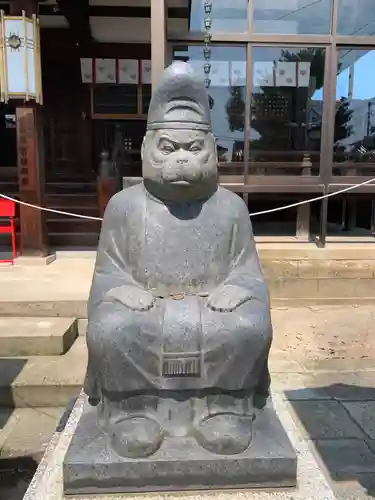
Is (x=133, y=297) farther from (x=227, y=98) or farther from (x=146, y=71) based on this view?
(x=146, y=71)

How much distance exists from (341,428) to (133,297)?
2167 millimetres

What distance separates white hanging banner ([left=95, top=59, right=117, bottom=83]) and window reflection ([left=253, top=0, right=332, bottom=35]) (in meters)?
Answer: 3.81

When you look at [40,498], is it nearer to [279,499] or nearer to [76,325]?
[279,499]

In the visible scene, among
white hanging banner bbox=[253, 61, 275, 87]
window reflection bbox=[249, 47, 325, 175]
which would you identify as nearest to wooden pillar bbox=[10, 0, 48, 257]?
window reflection bbox=[249, 47, 325, 175]

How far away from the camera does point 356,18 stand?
267 inches

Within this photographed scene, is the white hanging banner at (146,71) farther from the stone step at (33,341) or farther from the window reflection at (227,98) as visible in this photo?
the stone step at (33,341)

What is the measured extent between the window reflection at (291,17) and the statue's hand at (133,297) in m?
5.56

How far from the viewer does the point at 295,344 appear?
4.97 meters

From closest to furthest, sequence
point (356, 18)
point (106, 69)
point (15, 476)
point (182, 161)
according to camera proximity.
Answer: point (182, 161), point (15, 476), point (356, 18), point (106, 69)

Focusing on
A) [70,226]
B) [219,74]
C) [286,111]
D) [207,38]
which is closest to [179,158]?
[207,38]

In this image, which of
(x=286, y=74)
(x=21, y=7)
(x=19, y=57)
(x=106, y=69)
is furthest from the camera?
(x=106, y=69)

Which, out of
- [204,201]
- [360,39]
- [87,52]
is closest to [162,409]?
A: [204,201]

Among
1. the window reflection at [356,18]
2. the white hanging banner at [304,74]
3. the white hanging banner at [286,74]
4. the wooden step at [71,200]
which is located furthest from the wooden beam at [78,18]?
the window reflection at [356,18]

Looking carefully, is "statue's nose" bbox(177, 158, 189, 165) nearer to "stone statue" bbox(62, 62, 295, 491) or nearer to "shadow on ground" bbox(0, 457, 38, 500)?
"stone statue" bbox(62, 62, 295, 491)
